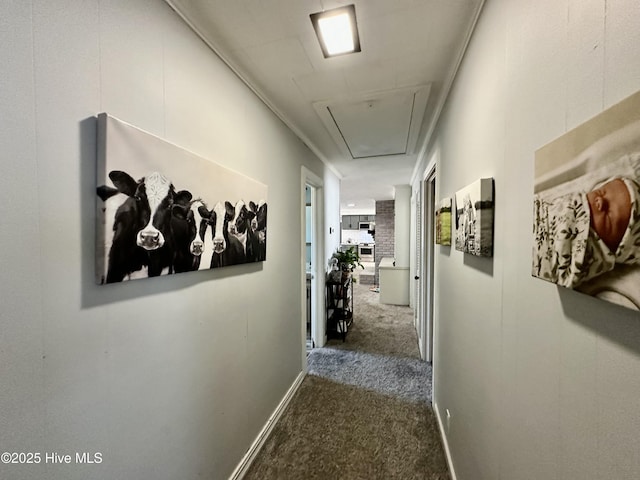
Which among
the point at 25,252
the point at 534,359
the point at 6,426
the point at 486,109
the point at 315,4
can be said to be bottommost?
the point at 6,426

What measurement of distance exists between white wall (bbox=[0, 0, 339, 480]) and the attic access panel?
2.85 feet

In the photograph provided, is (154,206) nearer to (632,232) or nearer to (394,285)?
(632,232)

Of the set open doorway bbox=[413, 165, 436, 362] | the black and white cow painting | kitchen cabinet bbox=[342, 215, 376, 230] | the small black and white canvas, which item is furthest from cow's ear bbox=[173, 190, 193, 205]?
kitchen cabinet bbox=[342, 215, 376, 230]

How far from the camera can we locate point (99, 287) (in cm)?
84

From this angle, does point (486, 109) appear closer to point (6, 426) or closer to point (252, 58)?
point (252, 58)

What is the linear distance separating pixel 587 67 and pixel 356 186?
483cm

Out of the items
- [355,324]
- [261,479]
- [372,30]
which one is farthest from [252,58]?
[355,324]

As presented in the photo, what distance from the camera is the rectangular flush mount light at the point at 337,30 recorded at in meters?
1.16

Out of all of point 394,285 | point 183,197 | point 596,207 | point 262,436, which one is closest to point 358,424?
point 262,436

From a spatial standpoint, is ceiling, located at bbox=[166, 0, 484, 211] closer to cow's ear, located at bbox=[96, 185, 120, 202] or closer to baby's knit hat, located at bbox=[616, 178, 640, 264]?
cow's ear, located at bbox=[96, 185, 120, 202]

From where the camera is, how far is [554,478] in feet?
2.00

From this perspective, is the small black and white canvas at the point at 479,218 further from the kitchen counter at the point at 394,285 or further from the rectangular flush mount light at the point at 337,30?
the kitchen counter at the point at 394,285

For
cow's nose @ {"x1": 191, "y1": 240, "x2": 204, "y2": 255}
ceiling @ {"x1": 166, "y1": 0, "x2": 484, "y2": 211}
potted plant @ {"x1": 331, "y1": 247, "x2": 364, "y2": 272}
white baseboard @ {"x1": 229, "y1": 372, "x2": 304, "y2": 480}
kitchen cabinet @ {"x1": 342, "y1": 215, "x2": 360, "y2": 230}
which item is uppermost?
ceiling @ {"x1": 166, "y1": 0, "x2": 484, "y2": 211}

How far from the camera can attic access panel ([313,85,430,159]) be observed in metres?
1.88
